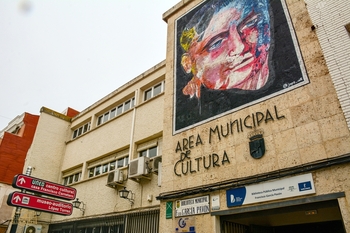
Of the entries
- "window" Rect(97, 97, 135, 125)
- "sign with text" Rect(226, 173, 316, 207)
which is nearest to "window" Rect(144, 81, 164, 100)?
"window" Rect(97, 97, 135, 125)

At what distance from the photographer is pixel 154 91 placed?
39.6 feet

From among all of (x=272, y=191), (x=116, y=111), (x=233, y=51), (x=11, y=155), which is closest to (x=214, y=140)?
(x=272, y=191)

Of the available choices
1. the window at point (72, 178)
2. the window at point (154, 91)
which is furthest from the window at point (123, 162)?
the window at point (72, 178)

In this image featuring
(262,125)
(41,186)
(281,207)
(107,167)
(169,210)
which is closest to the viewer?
(281,207)

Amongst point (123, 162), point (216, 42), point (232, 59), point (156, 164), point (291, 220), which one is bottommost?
point (291, 220)

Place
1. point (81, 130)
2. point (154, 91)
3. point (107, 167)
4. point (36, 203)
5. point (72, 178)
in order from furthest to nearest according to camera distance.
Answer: point (81, 130) → point (72, 178) → point (107, 167) → point (154, 91) → point (36, 203)

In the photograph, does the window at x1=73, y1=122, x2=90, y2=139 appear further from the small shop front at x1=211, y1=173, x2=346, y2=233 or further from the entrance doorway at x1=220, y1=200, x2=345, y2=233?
the small shop front at x1=211, y1=173, x2=346, y2=233

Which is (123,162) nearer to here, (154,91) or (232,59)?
(154,91)

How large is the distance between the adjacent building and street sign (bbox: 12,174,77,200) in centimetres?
169

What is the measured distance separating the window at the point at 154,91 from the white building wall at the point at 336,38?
21.2 ft

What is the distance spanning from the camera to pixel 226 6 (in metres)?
8.74

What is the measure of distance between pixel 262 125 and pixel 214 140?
136 cm

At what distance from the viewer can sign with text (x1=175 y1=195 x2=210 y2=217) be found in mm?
6771

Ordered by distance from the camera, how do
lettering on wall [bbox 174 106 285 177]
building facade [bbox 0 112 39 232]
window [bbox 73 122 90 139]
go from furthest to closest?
building facade [bbox 0 112 39 232], window [bbox 73 122 90 139], lettering on wall [bbox 174 106 285 177]
